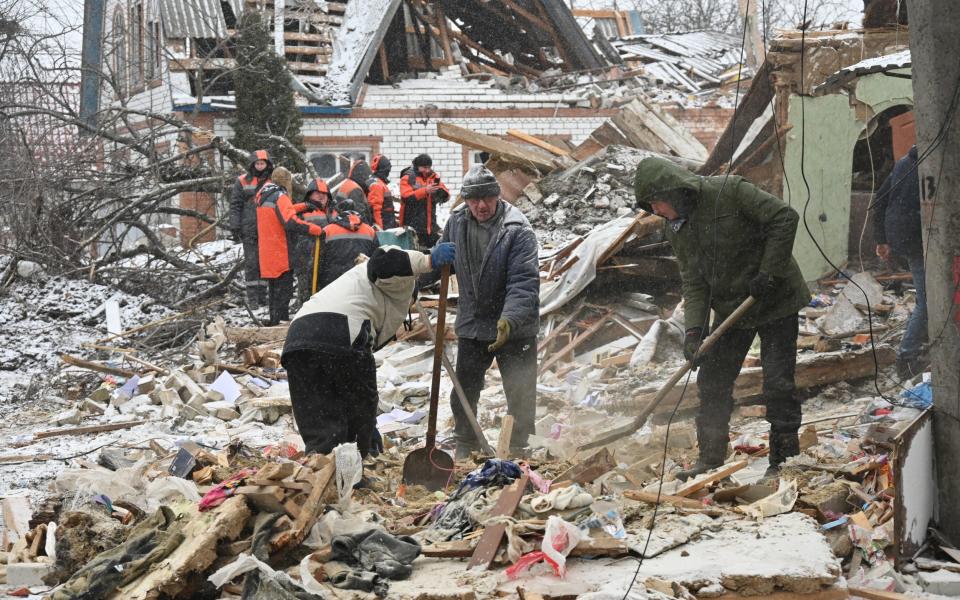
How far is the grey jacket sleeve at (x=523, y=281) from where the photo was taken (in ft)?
20.9

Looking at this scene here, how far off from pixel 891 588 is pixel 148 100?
21.2 metres

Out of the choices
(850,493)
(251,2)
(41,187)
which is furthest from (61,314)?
(251,2)

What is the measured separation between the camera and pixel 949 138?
4.36 meters

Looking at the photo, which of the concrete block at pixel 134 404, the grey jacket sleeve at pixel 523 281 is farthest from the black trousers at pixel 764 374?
the concrete block at pixel 134 404

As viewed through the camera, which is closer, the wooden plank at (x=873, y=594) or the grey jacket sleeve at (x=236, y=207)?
the wooden plank at (x=873, y=594)

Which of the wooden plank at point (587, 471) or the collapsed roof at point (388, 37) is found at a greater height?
the collapsed roof at point (388, 37)

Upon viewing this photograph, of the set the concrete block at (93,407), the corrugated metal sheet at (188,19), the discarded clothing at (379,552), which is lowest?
the concrete block at (93,407)

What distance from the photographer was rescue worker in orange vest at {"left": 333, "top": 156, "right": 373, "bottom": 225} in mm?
12352

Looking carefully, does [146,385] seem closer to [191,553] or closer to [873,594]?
[191,553]

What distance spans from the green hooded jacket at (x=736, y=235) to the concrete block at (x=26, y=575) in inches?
135

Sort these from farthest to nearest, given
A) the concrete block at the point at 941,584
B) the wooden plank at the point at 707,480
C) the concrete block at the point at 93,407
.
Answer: the concrete block at the point at 93,407 < the wooden plank at the point at 707,480 < the concrete block at the point at 941,584

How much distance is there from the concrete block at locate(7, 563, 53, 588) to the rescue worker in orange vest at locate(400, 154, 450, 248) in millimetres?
8748

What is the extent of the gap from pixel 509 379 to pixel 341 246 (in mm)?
4002

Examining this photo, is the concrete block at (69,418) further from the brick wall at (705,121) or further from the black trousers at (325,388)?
the brick wall at (705,121)
